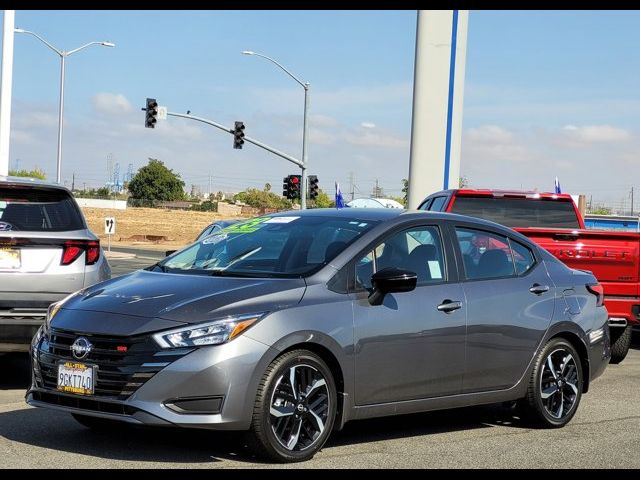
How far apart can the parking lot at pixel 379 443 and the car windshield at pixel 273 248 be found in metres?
1.14

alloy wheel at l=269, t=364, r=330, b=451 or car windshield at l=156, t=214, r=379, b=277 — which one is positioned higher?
car windshield at l=156, t=214, r=379, b=277

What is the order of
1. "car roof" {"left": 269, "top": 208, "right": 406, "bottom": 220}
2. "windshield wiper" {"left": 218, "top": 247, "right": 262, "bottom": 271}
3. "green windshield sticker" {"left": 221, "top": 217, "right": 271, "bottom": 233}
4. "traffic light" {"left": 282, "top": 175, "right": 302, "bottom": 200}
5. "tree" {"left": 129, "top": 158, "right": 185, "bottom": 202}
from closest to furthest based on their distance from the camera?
1. "windshield wiper" {"left": 218, "top": 247, "right": 262, "bottom": 271}
2. "car roof" {"left": 269, "top": 208, "right": 406, "bottom": 220}
3. "green windshield sticker" {"left": 221, "top": 217, "right": 271, "bottom": 233}
4. "traffic light" {"left": 282, "top": 175, "right": 302, "bottom": 200}
5. "tree" {"left": 129, "top": 158, "right": 185, "bottom": 202}

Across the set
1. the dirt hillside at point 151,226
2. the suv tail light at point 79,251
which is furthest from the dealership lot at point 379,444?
the dirt hillside at point 151,226

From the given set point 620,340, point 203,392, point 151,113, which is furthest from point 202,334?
point 151,113

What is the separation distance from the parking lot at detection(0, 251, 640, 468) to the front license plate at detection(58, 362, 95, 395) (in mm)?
412

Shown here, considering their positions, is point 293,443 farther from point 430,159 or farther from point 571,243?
point 430,159

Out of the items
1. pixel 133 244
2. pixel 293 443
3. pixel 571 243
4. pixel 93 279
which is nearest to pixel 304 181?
pixel 133 244

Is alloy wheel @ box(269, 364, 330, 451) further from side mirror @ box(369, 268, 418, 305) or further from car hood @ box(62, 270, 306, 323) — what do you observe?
side mirror @ box(369, 268, 418, 305)

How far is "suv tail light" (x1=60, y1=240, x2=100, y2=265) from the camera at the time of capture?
30.9ft

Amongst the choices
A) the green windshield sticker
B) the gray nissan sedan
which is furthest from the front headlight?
the green windshield sticker

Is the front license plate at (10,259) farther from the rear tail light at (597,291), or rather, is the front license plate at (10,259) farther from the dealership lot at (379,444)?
the rear tail light at (597,291)

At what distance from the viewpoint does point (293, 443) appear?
6.60m

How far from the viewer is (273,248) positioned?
296 inches
